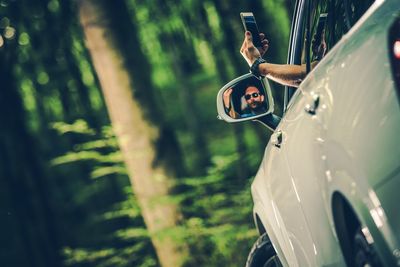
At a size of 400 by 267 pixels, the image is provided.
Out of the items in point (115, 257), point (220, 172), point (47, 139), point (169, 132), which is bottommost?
point (115, 257)

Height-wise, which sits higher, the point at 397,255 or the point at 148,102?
the point at 148,102

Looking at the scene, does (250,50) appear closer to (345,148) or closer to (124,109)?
(345,148)

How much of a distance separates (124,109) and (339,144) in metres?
5.55

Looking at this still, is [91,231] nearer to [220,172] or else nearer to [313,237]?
[220,172]

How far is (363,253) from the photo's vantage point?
2.67 meters

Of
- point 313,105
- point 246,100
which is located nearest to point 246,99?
point 246,100

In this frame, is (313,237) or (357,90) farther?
(313,237)

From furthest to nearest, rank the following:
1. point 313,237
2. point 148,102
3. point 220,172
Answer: point 220,172
point 148,102
point 313,237

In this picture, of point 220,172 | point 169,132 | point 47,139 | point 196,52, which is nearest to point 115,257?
point 220,172

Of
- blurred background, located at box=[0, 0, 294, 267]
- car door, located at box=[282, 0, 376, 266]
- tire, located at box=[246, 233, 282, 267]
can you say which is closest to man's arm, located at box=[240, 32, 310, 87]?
car door, located at box=[282, 0, 376, 266]

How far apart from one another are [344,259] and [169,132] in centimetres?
549

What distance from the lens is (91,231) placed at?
17.7 meters

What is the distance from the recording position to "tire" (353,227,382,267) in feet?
8.30

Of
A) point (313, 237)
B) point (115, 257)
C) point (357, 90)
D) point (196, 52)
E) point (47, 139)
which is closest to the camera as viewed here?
point (357, 90)
